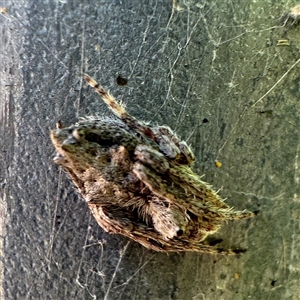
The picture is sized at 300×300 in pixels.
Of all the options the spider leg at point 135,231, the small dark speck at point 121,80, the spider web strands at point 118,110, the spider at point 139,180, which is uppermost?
the small dark speck at point 121,80

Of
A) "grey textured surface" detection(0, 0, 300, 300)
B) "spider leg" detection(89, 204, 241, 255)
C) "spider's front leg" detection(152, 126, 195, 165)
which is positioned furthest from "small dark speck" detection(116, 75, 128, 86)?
"spider leg" detection(89, 204, 241, 255)

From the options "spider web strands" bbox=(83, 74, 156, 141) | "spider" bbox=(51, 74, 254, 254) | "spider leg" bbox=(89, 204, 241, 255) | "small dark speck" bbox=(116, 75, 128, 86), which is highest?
"small dark speck" bbox=(116, 75, 128, 86)

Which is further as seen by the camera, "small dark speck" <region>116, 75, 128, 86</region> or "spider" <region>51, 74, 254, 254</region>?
"small dark speck" <region>116, 75, 128, 86</region>

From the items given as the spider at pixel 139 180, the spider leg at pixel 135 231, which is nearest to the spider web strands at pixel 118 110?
the spider at pixel 139 180

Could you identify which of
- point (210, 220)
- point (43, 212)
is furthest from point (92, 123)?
point (210, 220)

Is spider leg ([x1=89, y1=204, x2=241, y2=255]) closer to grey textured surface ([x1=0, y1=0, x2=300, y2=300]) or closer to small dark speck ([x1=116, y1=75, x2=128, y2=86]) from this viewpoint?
grey textured surface ([x1=0, y1=0, x2=300, y2=300])

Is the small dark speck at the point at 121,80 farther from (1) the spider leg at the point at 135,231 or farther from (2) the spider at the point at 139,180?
(1) the spider leg at the point at 135,231

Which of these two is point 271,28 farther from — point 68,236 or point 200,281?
point 68,236

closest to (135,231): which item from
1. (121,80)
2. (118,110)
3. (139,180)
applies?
(139,180)
